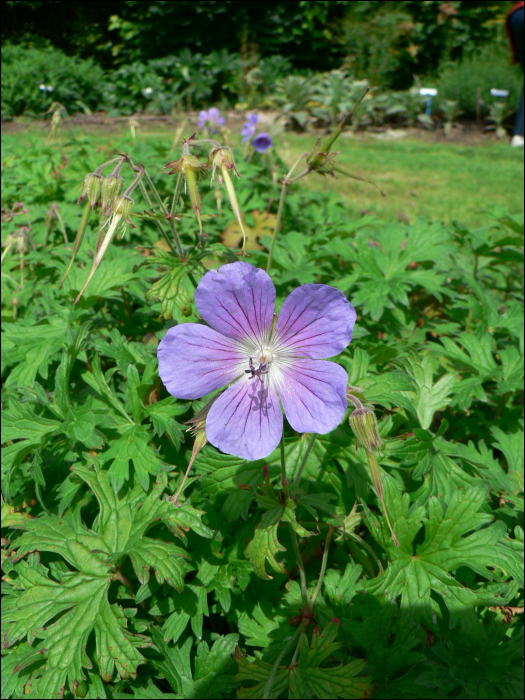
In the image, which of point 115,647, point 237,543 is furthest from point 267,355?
point 115,647

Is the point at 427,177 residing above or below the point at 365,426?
below

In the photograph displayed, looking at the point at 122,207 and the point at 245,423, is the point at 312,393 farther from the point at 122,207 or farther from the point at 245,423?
the point at 122,207

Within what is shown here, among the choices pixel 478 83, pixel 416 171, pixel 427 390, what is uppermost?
pixel 427 390

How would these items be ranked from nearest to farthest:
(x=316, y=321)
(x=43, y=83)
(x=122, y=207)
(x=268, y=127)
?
1. (x=316, y=321)
2. (x=122, y=207)
3. (x=268, y=127)
4. (x=43, y=83)

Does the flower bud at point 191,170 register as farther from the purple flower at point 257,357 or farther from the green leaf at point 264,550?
the green leaf at point 264,550

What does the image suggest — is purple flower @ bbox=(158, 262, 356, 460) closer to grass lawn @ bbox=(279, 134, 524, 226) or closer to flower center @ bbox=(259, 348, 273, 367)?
flower center @ bbox=(259, 348, 273, 367)

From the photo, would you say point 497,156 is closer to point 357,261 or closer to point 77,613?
point 357,261

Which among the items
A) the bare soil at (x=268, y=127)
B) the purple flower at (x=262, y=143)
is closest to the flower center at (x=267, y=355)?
the purple flower at (x=262, y=143)

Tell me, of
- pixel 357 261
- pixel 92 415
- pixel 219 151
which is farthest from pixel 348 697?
pixel 357 261
